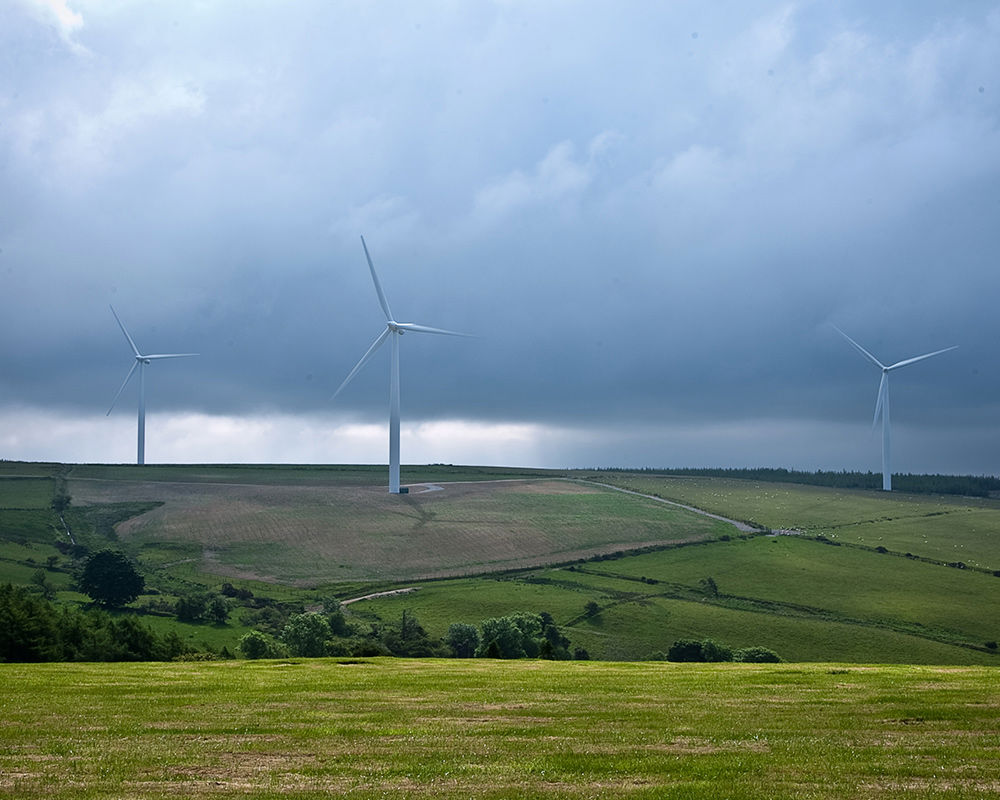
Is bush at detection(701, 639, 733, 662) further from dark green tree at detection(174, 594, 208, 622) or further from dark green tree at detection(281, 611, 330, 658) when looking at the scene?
dark green tree at detection(174, 594, 208, 622)

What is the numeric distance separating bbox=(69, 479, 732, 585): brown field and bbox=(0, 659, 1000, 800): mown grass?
375 feet

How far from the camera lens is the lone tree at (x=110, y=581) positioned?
137 metres

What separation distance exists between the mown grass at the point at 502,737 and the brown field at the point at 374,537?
11428 centimetres

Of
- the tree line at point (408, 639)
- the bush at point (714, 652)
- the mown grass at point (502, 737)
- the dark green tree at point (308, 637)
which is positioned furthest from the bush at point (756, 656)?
the mown grass at point (502, 737)

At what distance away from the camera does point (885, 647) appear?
→ 394 feet

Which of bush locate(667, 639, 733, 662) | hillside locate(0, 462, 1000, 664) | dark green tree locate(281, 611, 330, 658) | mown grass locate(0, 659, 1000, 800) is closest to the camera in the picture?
mown grass locate(0, 659, 1000, 800)

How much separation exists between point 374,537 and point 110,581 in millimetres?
49706

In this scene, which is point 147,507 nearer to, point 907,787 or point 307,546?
point 307,546

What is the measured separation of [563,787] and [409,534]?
514 feet

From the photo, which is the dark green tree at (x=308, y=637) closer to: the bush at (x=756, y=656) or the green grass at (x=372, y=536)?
the bush at (x=756, y=656)

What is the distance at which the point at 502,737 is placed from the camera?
28.8 metres

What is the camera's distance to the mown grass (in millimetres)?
Result: 22234

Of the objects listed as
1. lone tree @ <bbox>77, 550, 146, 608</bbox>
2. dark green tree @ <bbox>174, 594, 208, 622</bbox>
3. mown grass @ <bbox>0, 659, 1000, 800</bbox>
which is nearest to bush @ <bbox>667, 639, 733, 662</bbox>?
dark green tree @ <bbox>174, 594, 208, 622</bbox>

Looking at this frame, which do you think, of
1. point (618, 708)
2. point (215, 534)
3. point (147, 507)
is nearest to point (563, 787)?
point (618, 708)
